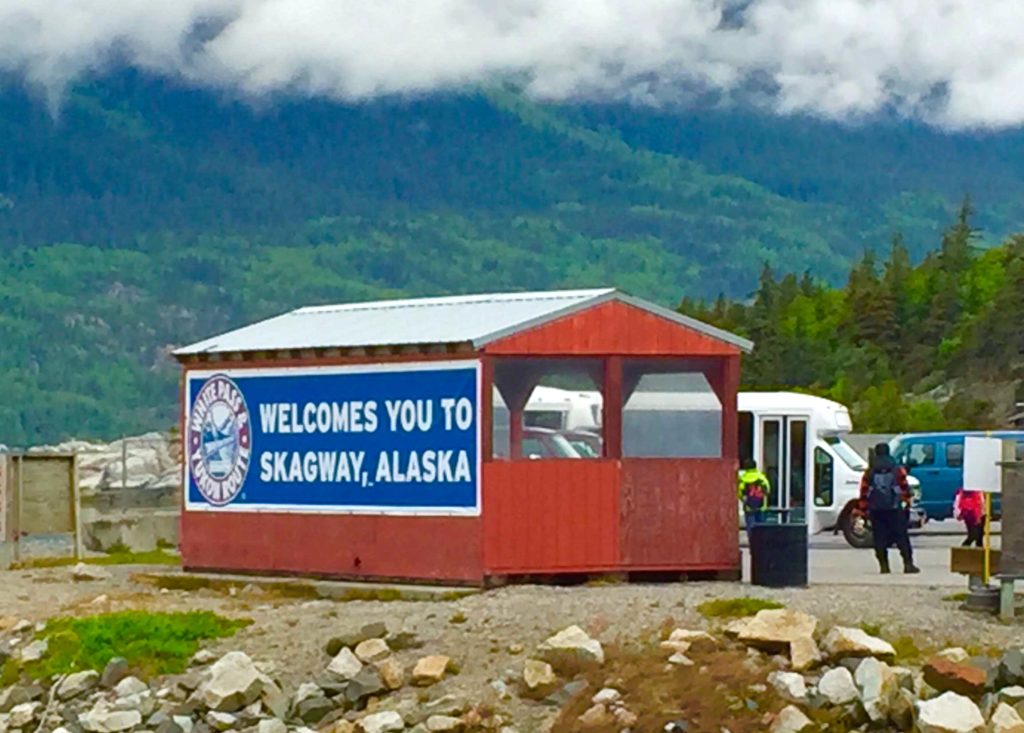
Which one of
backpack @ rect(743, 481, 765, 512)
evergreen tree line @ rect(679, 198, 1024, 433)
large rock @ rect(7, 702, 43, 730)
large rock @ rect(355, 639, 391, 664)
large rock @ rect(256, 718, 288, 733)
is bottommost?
large rock @ rect(7, 702, 43, 730)

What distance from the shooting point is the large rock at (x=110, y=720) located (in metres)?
19.4

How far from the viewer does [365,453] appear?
24703 mm

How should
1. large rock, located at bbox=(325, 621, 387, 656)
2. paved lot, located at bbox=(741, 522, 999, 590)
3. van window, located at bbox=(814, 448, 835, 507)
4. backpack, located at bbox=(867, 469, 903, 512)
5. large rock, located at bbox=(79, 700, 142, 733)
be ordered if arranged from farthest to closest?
van window, located at bbox=(814, 448, 835, 507) < backpack, located at bbox=(867, 469, 903, 512) < paved lot, located at bbox=(741, 522, 999, 590) < large rock, located at bbox=(325, 621, 387, 656) < large rock, located at bbox=(79, 700, 142, 733)

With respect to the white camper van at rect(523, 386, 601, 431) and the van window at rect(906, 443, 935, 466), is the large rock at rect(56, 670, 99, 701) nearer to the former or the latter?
the white camper van at rect(523, 386, 601, 431)

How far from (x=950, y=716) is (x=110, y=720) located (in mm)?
6527

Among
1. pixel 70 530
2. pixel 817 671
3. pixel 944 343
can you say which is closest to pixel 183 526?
pixel 70 530

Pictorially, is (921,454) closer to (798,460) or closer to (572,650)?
(798,460)

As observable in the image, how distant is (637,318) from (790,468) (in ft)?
44.4

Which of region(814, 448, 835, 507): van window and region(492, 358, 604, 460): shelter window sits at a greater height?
region(492, 358, 604, 460): shelter window

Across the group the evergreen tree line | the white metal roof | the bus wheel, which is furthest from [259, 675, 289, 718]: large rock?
the evergreen tree line

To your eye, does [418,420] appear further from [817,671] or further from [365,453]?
[817,671]

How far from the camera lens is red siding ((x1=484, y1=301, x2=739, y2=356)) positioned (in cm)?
2361

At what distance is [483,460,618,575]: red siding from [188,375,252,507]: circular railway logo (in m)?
3.73

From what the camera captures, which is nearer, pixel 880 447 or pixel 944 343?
pixel 880 447
